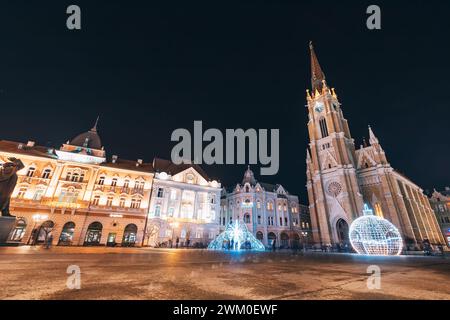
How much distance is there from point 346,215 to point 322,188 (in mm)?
6893

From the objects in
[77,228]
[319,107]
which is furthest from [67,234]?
[319,107]

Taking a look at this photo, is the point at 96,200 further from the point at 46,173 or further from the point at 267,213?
the point at 267,213

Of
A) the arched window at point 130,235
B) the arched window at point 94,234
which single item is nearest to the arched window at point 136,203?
the arched window at point 130,235

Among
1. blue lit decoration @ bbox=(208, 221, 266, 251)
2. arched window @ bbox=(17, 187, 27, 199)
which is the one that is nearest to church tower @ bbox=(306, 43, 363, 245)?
blue lit decoration @ bbox=(208, 221, 266, 251)

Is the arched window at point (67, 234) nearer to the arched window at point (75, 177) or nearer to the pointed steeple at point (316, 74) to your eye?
the arched window at point (75, 177)

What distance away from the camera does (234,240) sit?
29812 millimetres

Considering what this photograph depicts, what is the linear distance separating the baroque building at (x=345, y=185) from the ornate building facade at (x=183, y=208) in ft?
67.1

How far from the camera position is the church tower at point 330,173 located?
35.8m

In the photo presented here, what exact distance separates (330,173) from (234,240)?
24067 millimetres

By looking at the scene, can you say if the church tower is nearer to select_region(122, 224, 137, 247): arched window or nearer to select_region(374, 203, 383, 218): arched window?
select_region(374, 203, 383, 218): arched window

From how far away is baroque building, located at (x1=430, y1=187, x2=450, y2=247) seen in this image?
183 ft
